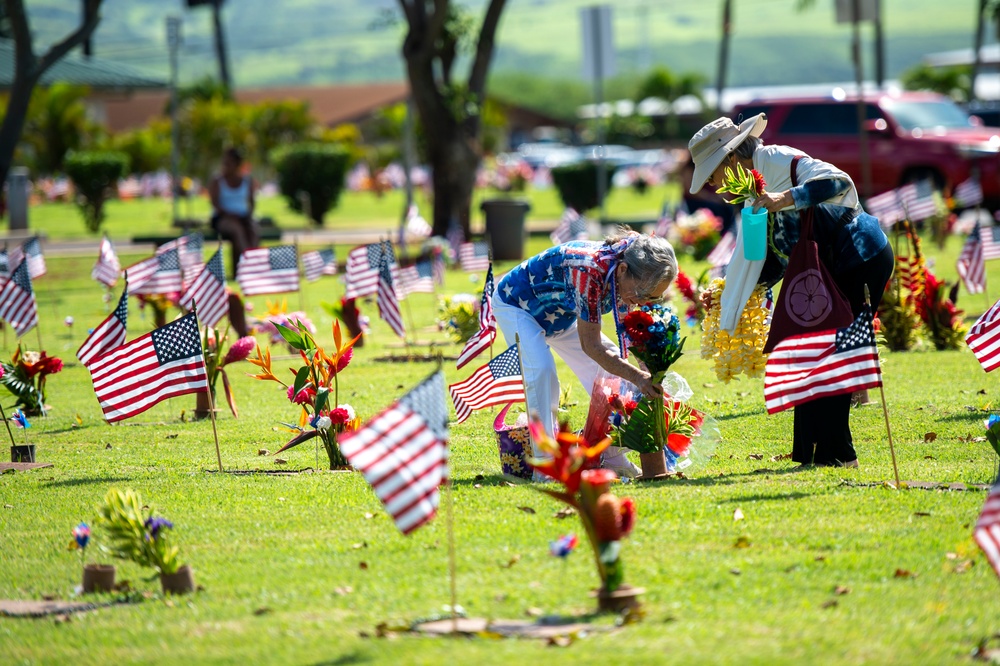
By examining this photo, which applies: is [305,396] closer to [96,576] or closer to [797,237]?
[96,576]

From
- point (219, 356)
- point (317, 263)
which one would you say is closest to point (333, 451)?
point (219, 356)

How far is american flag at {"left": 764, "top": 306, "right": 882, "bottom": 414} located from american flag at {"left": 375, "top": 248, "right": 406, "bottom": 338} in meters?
5.12

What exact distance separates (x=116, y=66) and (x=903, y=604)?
50827 mm

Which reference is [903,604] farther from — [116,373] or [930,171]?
[930,171]

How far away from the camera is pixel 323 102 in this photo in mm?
85688

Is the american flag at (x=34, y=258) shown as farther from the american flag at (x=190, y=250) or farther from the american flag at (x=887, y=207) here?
the american flag at (x=887, y=207)

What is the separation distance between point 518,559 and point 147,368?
9.41 ft

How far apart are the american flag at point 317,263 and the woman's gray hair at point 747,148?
7488mm

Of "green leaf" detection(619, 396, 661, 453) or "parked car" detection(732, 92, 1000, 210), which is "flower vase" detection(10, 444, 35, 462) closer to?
"green leaf" detection(619, 396, 661, 453)

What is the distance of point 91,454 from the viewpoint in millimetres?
8188

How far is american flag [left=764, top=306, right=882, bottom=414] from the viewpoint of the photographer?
6.16 m

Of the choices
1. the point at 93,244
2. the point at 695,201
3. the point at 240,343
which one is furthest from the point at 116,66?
the point at 240,343

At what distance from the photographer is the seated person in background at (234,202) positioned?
58.3 ft

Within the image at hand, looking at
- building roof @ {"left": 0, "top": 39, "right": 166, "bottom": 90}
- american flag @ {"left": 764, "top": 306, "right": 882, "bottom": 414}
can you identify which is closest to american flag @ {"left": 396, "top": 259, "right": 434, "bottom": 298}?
american flag @ {"left": 764, "top": 306, "right": 882, "bottom": 414}
